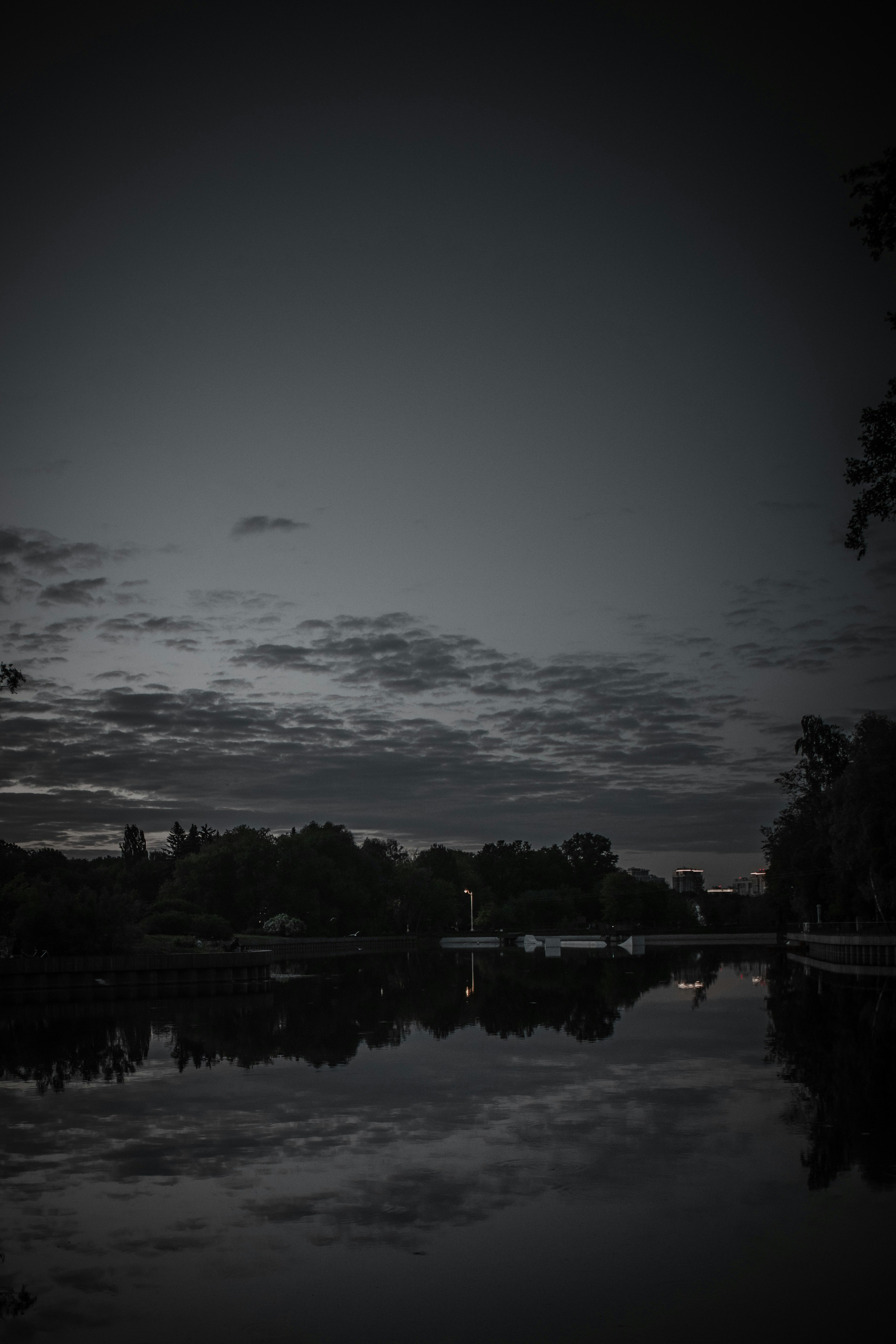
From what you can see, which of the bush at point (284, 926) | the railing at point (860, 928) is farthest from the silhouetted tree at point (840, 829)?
the bush at point (284, 926)

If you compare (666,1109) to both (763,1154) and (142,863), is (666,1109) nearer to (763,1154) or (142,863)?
(763,1154)

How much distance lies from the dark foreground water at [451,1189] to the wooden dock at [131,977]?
17178mm

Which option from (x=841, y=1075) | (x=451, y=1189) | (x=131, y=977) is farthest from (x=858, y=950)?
(x=451, y=1189)

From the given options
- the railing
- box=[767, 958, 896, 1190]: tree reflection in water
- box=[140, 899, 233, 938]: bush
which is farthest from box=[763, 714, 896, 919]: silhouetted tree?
box=[140, 899, 233, 938]: bush

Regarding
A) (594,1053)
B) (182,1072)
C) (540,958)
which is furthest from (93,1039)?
(540,958)

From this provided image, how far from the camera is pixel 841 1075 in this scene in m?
18.9

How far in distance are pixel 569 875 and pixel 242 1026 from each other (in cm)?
16237

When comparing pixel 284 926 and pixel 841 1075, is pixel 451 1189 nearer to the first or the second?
pixel 841 1075

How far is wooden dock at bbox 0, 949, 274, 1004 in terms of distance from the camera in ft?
133

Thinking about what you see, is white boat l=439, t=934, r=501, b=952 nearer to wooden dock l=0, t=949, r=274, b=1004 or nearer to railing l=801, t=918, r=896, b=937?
railing l=801, t=918, r=896, b=937

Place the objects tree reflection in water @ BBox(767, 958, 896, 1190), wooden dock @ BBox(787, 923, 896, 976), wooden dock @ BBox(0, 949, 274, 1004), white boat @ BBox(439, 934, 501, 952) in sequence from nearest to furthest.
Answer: tree reflection in water @ BBox(767, 958, 896, 1190) → wooden dock @ BBox(0, 949, 274, 1004) → wooden dock @ BBox(787, 923, 896, 976) → white boat @ BBox(439, 934, 501, 952)

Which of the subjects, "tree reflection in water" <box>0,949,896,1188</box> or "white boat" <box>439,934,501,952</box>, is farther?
"white boat" <box>439,934,501,952</box>

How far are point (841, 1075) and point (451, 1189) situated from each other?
33.8 feet

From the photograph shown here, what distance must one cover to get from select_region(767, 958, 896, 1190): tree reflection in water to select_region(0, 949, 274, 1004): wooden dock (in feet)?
71.1
